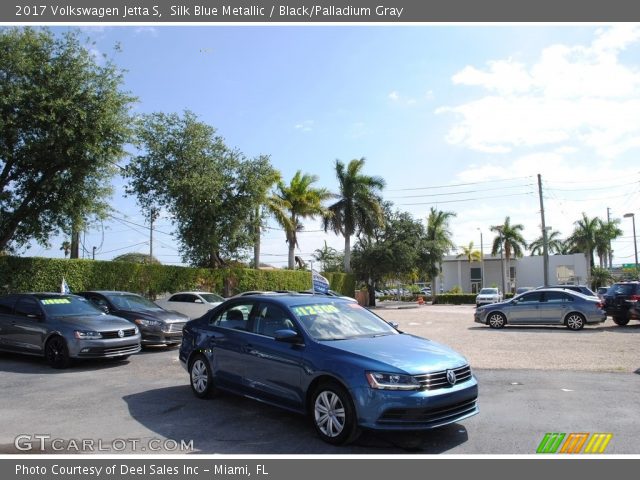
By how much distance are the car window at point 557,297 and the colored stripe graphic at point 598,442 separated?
13.9m

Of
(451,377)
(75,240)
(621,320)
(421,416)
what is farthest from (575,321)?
(75,240)

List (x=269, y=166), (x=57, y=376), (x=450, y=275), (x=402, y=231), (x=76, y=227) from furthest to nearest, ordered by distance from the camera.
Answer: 1. (x=450, y=275)
2. (x=402, y=231)
3. (x=269, y=166)
4. (x=76, y=227)
5. (x=57, y=376)

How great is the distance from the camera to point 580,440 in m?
5.88

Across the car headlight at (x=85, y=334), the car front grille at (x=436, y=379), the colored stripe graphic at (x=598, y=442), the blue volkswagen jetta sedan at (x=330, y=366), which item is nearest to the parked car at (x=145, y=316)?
the car headlight at (x=85, y=334)

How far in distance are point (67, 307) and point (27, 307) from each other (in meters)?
0.83

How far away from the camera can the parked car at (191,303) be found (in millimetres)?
18078

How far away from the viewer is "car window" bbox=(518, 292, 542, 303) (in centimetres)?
1945

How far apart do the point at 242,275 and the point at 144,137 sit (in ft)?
27.9

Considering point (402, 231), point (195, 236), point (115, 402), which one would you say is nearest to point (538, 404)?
point (115, 402)

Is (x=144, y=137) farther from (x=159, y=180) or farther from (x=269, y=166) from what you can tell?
(x=269, y=166)

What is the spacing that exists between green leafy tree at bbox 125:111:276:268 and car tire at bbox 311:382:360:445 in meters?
19.9

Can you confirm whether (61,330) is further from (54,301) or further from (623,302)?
(623,302)

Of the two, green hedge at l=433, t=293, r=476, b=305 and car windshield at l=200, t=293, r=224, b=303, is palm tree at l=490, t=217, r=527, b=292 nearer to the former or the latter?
green hedge at l=433, t=293, r=476, b=305

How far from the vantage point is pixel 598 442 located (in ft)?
19.1
